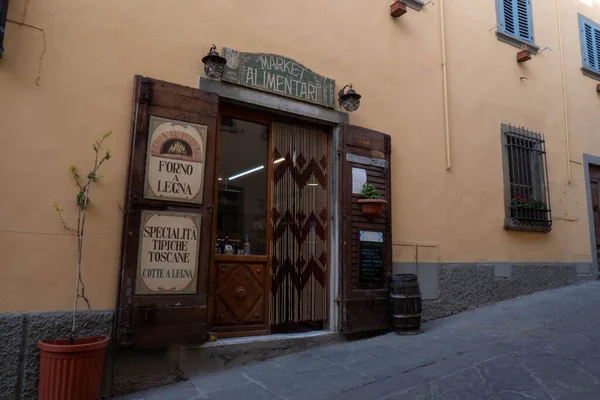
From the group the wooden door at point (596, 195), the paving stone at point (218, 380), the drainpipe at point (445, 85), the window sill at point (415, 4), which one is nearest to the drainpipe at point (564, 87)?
the wooden door at point (596, 195)

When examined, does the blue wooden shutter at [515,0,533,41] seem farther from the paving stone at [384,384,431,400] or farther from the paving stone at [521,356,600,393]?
the paving stone at [384,384,431,400]

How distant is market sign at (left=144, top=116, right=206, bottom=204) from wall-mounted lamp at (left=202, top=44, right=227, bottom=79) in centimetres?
62

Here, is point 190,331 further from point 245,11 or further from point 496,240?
point 496,240

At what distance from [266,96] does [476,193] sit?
382cm

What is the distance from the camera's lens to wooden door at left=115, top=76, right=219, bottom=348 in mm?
4172

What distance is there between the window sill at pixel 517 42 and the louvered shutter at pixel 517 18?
85 millimetres

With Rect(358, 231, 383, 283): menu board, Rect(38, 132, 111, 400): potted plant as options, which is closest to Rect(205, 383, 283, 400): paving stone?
Rect(38, 132, 111, 400): potted plant

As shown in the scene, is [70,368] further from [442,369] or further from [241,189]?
[442,369]

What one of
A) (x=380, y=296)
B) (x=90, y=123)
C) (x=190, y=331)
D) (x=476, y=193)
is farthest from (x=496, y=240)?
(x=90, y=123)

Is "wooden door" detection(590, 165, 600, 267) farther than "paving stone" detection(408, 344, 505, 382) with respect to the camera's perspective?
Yes

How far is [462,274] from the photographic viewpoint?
670 cm

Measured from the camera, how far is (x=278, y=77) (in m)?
5.32

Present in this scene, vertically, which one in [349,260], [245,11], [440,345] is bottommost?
[440,345]

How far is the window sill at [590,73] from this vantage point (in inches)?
358
